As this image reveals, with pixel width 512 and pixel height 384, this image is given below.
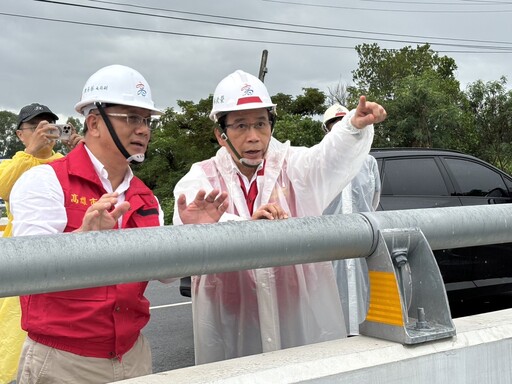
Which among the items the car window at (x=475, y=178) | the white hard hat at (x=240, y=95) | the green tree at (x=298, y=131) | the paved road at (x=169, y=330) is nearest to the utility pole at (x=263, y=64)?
the green tree at (x=298, y=131)

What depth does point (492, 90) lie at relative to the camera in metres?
26.6

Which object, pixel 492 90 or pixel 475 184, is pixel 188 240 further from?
pixel 492 90

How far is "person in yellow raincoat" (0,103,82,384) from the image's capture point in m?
3.88

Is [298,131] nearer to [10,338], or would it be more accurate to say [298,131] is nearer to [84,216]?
[10,338]

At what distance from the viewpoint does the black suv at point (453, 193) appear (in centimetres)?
604

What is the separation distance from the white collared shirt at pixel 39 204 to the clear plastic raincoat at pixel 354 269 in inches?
98.0

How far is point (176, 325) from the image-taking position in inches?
286

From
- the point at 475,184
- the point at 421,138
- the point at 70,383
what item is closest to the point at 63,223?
the point at 70,383

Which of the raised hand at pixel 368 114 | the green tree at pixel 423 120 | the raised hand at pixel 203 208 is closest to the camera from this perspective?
the raised hand at pixel 203 208

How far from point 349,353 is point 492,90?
27.1 metres

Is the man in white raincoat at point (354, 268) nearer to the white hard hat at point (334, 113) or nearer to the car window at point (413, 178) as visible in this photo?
the white hard hat at point (334, 113)

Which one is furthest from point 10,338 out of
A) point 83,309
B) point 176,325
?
point 176,325

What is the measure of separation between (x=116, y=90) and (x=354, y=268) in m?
2.55

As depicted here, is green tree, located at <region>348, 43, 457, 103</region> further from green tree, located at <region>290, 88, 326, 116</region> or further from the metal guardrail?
the metal guardrail
